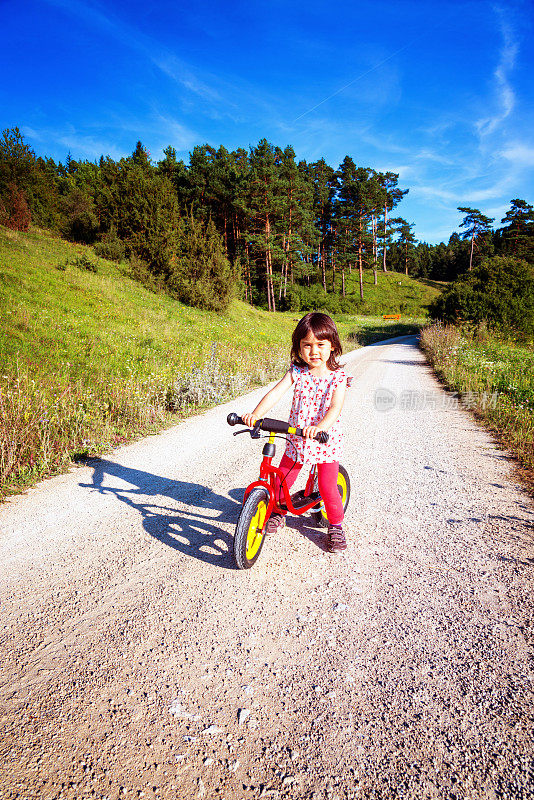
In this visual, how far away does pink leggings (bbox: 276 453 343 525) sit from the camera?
292 centimetres

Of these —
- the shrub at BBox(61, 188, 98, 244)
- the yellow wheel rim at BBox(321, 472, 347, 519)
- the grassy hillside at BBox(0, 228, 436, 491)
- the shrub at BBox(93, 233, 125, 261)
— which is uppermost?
the shrub at BBox(61, 188, 98, 244)

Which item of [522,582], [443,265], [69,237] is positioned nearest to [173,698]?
[522,582]

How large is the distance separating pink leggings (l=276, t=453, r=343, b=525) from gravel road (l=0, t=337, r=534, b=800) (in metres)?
0.33

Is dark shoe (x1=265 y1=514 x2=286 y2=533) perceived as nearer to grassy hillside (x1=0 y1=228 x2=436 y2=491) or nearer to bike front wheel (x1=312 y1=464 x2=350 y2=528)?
bike front wheel (x1=312 y1=464 x2=350 y2=528)

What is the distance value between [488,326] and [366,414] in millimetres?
13483

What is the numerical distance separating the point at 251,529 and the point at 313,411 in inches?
40.4

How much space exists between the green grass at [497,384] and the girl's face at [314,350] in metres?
3.08

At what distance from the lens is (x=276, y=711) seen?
5.68ft

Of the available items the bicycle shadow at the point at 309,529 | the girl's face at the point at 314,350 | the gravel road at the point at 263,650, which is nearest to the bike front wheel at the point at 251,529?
the gravel road at the point at 263,650

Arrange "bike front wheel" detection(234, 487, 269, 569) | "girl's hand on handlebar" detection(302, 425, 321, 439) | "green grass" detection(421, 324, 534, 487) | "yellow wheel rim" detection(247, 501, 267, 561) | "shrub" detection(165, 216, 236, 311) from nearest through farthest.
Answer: "girl's hand on handlebar" detection(302, 425, 321, 439), "bike front wheel" detection(234, 487, 269, 569), "yellow wheel rim" detection(247, 501, 267, 561), "green grass" detection(421, 324, 534, 487), "shrub" detection(165, 216, 236, 311)

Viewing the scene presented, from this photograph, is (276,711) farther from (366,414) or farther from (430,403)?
(430,403)

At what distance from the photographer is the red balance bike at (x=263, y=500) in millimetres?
2424

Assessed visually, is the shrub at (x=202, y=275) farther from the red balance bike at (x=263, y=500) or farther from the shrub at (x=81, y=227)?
the red balance bike at (x=263, y=500)

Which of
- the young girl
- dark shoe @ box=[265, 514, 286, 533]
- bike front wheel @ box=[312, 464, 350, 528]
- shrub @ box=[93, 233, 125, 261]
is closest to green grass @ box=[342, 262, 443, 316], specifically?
shrub @ box=[93, 233, 125, 261]
